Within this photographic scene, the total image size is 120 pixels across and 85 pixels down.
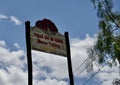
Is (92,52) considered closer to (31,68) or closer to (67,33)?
(67,33)

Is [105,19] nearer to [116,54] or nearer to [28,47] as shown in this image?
[116,54]

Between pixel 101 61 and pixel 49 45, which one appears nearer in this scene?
pixel 49 45

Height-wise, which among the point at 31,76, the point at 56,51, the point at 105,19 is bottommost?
the point at 31,76

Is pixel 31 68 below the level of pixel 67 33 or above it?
below

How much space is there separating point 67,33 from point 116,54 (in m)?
3.64

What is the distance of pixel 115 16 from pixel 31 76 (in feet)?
27.4

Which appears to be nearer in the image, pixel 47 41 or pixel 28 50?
pixel 28 50

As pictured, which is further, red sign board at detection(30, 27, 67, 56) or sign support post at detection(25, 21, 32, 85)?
red sign board at detection(30, 27, 67, 56)

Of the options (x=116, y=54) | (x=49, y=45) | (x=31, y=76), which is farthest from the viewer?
(x=116, y=54)

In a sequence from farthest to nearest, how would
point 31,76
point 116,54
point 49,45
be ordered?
point 116,54 < point 49,45 < point 31,76

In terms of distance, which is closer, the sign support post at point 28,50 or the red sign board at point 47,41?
the sign support post at point 28,50

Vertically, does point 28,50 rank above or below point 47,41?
below

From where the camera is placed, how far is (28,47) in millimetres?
22125

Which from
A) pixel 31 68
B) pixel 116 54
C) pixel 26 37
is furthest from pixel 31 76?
pixel 116 54
